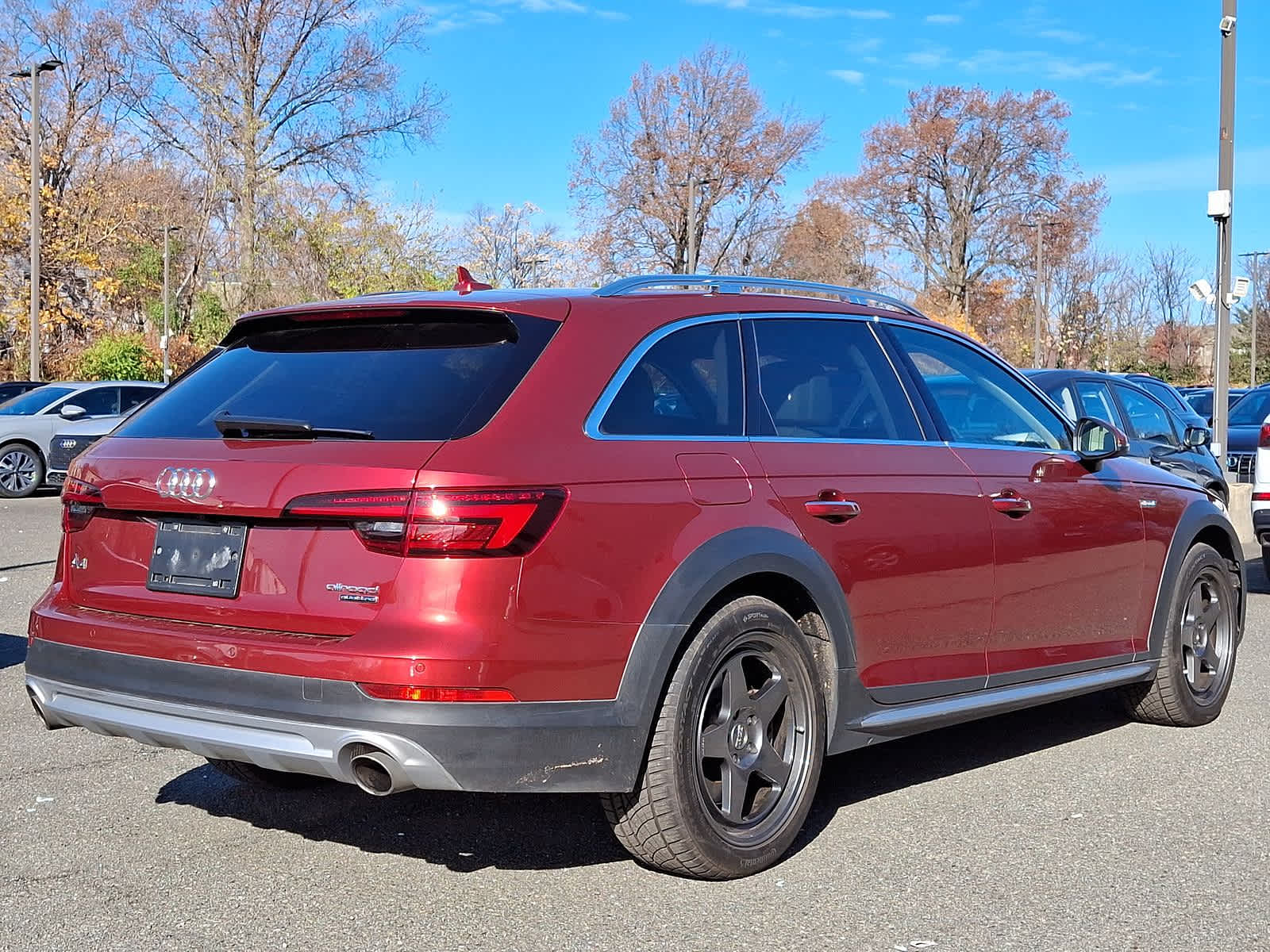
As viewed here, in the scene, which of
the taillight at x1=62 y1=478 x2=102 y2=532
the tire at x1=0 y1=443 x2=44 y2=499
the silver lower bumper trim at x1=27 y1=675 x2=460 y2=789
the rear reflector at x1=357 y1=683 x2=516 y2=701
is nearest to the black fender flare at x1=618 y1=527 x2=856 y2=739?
the rear reflector at x1=357 y1=683 x2=516 y2=701

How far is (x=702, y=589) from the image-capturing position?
402 centimetres

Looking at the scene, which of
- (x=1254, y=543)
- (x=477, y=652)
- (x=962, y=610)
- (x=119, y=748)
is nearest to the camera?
(x=477, y=652)

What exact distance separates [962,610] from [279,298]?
38261 mm

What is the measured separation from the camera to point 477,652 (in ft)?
11.9

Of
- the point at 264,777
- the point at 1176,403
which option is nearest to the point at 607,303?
the point at 264,777

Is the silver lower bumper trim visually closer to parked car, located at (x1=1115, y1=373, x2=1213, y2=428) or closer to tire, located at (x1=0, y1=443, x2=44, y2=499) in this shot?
parked car, located at (x1=1115, y1=373, x2=1213, y2=428)

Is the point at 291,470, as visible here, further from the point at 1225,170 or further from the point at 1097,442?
the point at 1225,170

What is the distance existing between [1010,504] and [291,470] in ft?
8.72

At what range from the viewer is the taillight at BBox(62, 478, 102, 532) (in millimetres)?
4246

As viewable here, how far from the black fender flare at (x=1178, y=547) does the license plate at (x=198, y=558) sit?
3.84 meters

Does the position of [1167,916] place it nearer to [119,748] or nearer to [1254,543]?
[119,748]

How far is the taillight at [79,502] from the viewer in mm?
4246

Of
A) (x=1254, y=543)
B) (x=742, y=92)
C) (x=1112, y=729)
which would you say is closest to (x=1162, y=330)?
(x=742, y=92)

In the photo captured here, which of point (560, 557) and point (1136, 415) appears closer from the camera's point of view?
point (560, 557)
